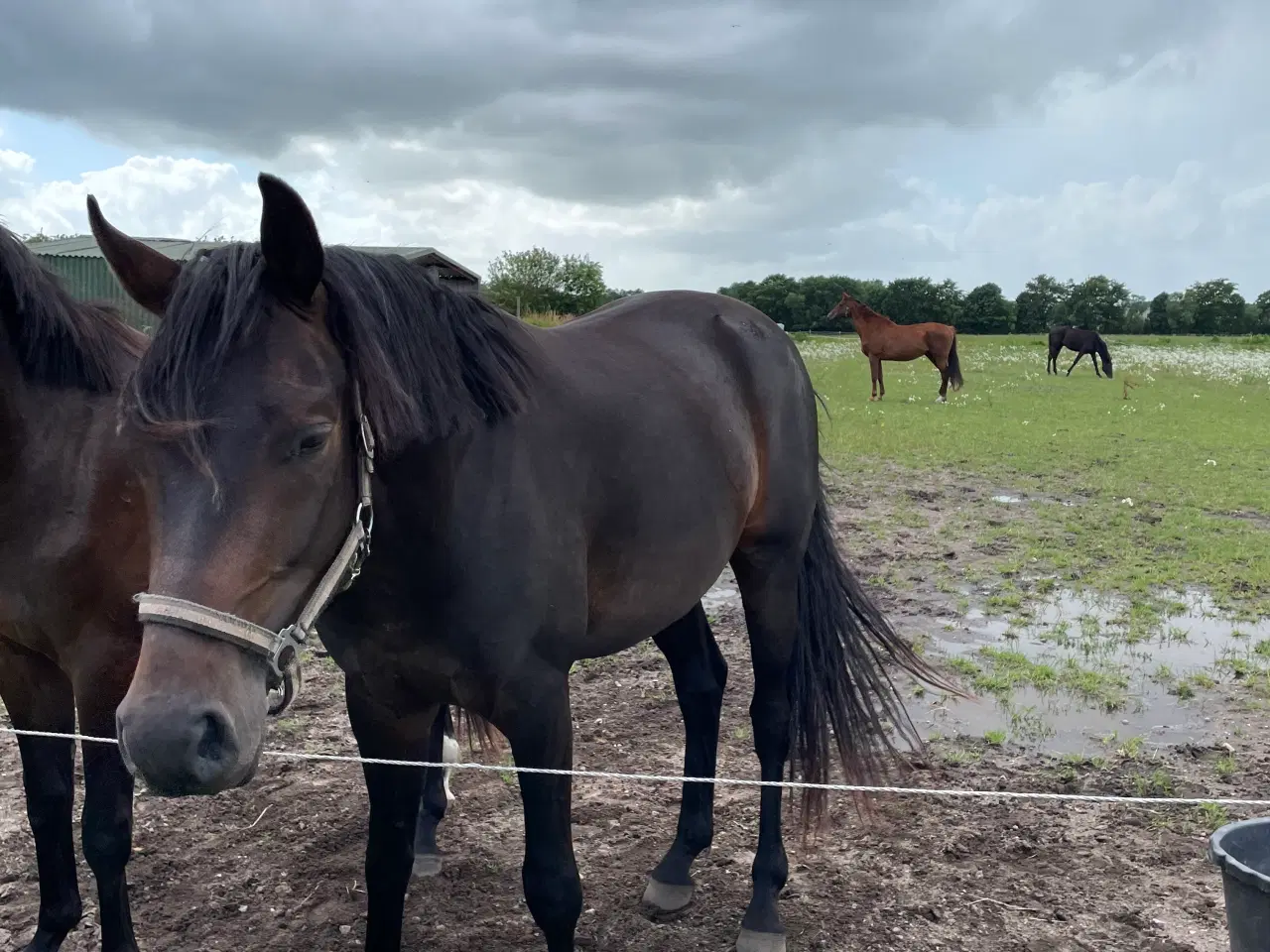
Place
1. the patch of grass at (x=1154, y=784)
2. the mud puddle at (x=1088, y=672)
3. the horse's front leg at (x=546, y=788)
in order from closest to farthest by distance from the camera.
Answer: the horse's front leg at (x=546, y=788) → the patch of grass at (x=1154, y=784) → the mud puddle at (x=1088, y=672)

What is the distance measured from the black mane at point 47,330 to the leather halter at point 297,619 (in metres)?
1.26

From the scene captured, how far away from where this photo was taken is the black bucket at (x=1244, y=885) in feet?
5.41

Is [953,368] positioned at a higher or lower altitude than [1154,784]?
higher

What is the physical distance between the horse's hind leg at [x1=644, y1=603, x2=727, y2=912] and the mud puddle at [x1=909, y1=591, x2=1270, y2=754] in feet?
4.43

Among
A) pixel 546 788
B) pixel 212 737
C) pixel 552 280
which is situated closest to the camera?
pixel 212 737

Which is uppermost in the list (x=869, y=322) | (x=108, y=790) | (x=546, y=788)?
(x=869, y=322)

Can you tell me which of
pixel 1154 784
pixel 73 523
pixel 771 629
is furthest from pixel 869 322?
pixel 73 523

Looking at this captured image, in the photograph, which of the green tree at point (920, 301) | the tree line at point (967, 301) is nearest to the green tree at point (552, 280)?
the tree line at point (967, 301)

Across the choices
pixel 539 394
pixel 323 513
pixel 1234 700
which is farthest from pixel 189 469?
pixel 1234 700

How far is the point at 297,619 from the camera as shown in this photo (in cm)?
167

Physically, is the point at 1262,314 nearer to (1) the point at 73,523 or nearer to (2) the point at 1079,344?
(2) the point at 1079,344

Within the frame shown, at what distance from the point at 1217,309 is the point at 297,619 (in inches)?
2925

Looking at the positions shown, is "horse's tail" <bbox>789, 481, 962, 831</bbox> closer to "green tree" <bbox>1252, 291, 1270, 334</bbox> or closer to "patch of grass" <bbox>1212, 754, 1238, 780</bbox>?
"patch of grass" <bbox>1212, 754, 1238, 780</bbox>

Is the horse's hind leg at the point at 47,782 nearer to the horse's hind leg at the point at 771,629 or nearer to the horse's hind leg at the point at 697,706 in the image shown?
the horse's hind leg at the point at 697,706
